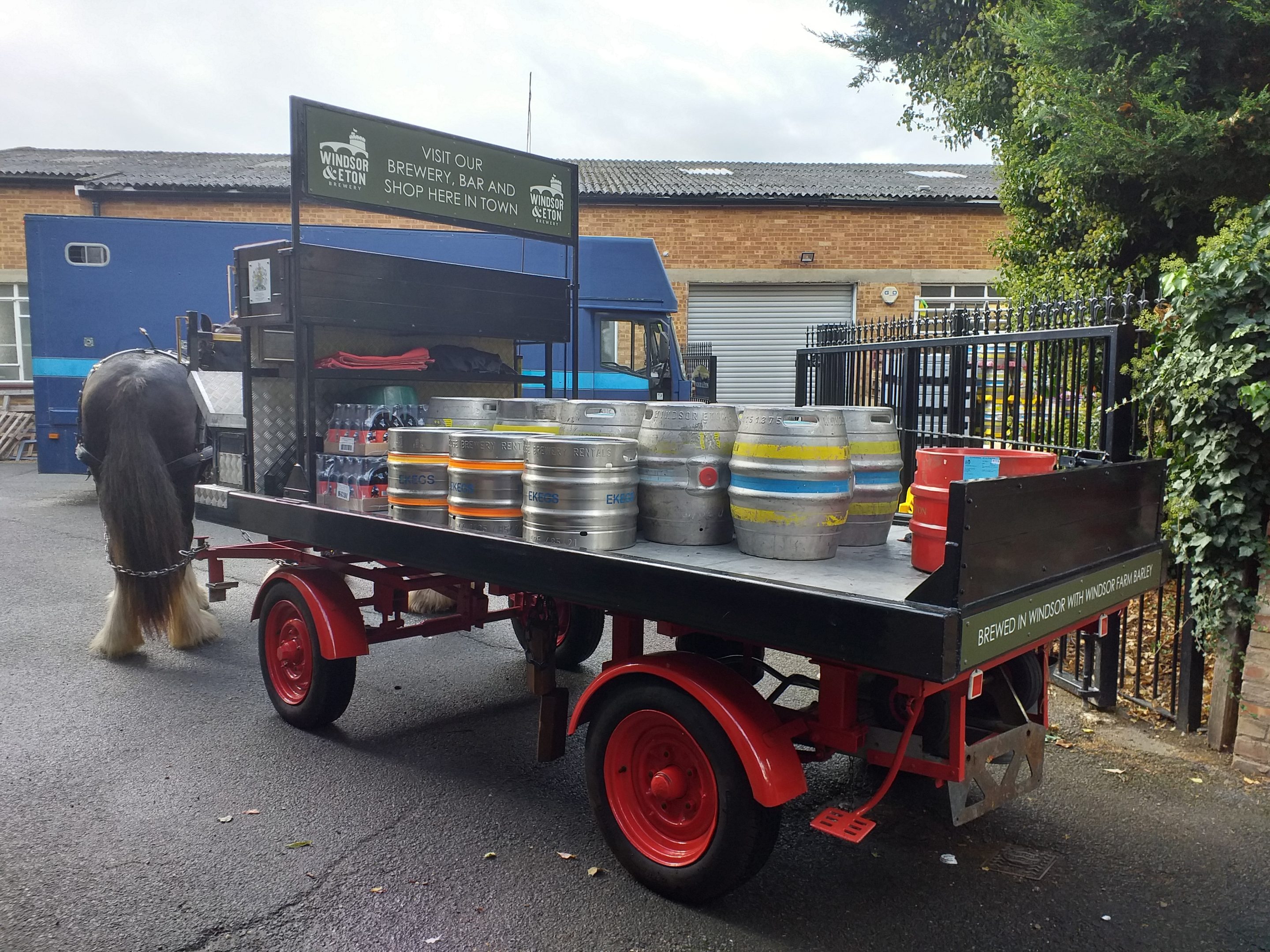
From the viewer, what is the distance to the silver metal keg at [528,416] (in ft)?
14.1

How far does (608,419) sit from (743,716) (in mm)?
1438

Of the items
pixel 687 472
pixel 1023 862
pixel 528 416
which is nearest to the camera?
pixel 687 472

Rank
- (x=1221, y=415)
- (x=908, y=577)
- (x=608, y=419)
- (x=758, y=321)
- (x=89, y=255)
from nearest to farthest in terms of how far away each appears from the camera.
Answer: (x=908, y=577), (x=608, y=419), (x=1221, y=415), (x=89, y=255), (x=758, y=321)

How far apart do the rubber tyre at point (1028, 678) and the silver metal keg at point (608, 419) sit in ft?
5.74

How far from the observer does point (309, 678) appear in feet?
15.9

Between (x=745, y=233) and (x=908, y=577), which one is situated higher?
(x=745, y=233)

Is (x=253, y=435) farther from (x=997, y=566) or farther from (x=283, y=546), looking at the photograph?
(x=997, y=566)

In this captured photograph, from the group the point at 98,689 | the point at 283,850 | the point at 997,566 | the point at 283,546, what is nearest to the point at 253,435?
the point at 283,546

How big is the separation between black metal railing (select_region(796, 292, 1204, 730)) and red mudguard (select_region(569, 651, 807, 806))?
193cm

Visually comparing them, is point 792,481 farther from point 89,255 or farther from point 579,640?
point 89,255

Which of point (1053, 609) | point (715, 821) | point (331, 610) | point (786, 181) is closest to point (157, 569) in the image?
point (331, 610)

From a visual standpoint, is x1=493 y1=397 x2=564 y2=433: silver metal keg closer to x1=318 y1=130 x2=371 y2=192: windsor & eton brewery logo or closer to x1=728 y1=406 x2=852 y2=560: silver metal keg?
x1=728 y1=406 x2=852 y2=560: silver metal keg

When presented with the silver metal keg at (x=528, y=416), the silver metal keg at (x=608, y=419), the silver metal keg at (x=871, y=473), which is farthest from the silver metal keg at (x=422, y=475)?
the silver metal keg at (x=871, y=473)

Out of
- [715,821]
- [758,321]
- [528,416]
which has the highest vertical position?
[758,321]
